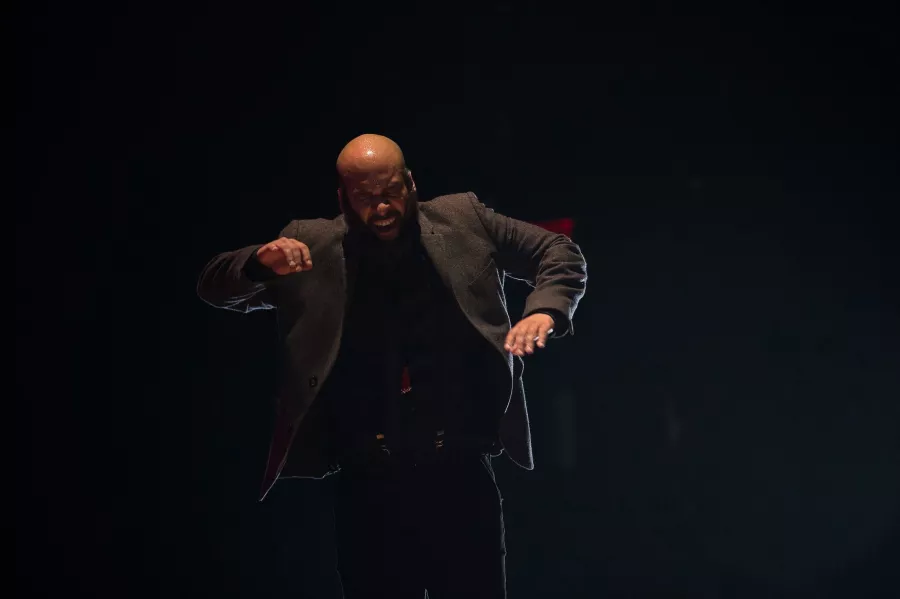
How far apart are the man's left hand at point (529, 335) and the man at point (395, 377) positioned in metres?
0.03

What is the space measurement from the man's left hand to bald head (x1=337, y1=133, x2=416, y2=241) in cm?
36

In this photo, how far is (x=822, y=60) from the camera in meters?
3.26

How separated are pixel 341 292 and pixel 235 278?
23 cm

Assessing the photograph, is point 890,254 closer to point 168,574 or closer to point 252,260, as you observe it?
point 252,260

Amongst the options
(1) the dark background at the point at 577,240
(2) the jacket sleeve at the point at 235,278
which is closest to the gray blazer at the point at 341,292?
(2) the jacket sleeve at the point at 235,278

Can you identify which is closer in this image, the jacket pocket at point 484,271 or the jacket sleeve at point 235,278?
the jacket sleeve at point 235,278

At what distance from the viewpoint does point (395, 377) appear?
6.80ft

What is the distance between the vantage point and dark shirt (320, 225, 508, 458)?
207 cm

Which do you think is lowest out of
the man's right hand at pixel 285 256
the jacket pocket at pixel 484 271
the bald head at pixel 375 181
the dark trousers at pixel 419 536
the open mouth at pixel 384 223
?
the dark trousers at pixel 419 536

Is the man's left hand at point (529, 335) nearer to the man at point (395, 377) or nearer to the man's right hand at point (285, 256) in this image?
the man at point (395, 377)

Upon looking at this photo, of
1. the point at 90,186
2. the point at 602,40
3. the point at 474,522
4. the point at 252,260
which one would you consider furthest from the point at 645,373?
the point at 90,186

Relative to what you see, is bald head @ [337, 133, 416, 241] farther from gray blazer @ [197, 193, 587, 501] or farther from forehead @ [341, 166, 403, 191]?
gray blazer @ [197, 193, 587, 501]

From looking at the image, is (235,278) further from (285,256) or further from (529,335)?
(529,335)

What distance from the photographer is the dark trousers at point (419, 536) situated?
2.09 meters
